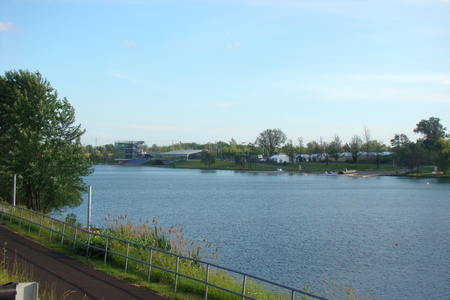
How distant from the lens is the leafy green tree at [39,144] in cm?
2788

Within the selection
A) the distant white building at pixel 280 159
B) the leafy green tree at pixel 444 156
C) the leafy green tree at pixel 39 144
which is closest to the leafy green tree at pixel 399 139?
the distant white building at pixel 280 159

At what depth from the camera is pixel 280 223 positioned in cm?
3562

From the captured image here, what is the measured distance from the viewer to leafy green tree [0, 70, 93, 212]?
2788cm

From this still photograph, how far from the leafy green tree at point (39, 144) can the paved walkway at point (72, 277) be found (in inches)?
573

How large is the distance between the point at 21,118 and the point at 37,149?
265 cm

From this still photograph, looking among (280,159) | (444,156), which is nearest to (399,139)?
(280,159)

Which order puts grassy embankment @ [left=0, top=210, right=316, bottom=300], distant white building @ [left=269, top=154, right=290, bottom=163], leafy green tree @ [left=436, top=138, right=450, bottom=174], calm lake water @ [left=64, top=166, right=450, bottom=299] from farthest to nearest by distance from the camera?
1. distant white building @ [left=269, top=154, right=290, bottom=163]
2. leafy green tree @ [left=436, top=138, right=450, bottom=174]
3. calm lake water @ [left=64, top=166, right=450, bottom=299]
4. grassy embankment @ [left=0, top=210, right=316, bottom=300]

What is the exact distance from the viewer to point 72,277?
11.5 m

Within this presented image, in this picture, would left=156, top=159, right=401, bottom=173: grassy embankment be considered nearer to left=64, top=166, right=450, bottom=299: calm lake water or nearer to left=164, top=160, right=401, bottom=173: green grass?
left=164, top=160, right=401, bottom=173: green grass

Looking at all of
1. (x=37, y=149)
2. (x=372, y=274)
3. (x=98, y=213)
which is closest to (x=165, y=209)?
(x=98, y=213)

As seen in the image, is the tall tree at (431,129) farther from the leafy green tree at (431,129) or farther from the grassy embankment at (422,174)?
the grassy embankment at (422,174)

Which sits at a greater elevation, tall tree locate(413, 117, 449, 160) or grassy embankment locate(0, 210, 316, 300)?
tall tree locate(413, 117, 449, 160)

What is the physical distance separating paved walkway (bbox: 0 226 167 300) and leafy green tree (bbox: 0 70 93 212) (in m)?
14.6

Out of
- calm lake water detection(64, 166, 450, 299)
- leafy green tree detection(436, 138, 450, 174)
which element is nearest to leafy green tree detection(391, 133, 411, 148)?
leafy green tree detection(436, 138, 450, 174)
